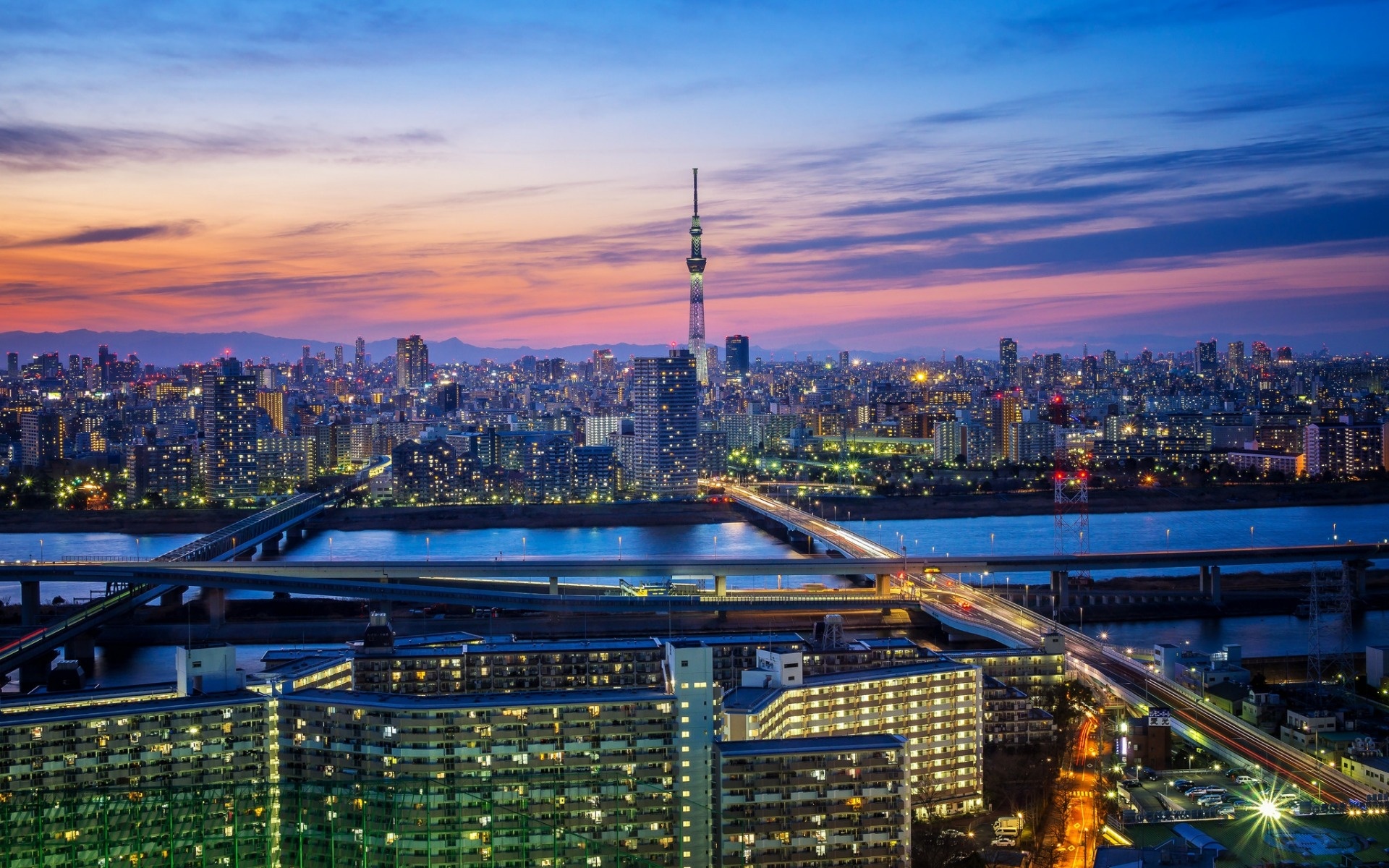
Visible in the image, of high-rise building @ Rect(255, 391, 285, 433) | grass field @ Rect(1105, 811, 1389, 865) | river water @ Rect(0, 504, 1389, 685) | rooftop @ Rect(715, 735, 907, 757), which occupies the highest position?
high-rise building @ Rect(255, 391, 285, 433)

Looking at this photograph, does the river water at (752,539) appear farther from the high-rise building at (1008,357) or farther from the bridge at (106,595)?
the high-rise building at (1008,357)

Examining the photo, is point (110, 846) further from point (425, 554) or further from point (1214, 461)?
point (1214, 461)

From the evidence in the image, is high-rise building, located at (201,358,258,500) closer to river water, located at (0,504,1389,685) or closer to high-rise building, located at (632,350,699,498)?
river water, located at (0,504,1389,685)

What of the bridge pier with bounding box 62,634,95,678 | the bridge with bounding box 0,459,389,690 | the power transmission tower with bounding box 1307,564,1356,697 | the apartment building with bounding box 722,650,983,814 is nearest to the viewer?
the apartment building with bounding box 722,650,983,814

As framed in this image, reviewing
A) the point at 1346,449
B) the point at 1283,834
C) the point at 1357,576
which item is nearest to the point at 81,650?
the point at 1283,834

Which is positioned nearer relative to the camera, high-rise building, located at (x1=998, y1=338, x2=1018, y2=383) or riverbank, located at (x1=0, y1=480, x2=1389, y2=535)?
riverbank, located at (x1=0, y1=480, x2=1389, y2=535)

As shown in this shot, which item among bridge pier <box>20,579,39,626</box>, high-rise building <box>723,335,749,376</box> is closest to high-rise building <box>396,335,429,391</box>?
high-rise building <box>723,335,749,376</box>

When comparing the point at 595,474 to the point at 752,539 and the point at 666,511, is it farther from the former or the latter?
the point at 752,539
